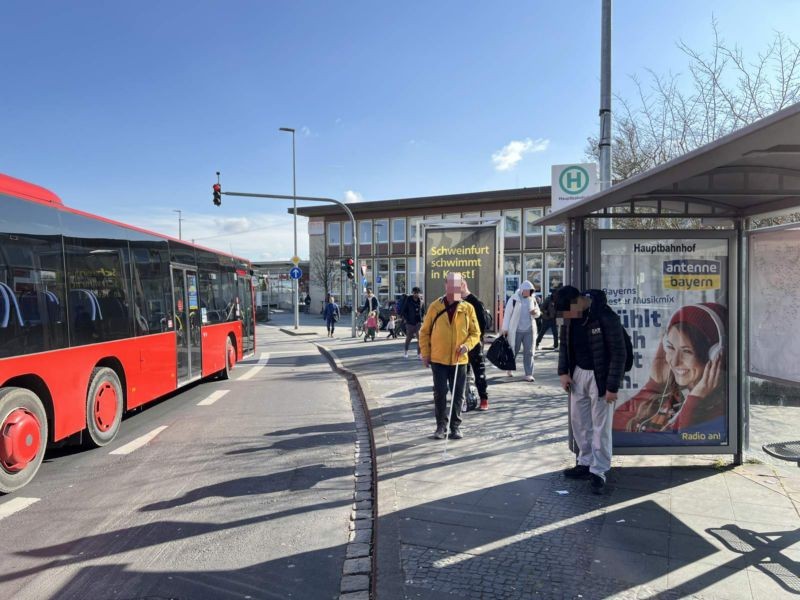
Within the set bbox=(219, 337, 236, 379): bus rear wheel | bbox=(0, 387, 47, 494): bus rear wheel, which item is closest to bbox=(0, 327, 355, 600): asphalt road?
bbox=(0, 387, 47, 494): bus rear wheel

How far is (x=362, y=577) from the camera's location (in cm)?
347

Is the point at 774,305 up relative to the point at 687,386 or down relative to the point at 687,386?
up

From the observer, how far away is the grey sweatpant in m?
4.56

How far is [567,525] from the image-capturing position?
396cm

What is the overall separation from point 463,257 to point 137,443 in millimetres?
8159

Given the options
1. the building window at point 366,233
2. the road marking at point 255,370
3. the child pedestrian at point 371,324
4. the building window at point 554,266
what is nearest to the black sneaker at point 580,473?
the road marking at point 255,370

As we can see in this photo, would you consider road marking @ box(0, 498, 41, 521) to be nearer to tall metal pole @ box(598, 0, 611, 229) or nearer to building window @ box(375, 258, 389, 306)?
tall metal pole @ box(598, 0, 611, 229)

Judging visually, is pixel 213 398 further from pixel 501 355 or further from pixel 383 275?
pixel 383 275

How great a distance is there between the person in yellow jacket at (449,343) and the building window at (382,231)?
39.8 m

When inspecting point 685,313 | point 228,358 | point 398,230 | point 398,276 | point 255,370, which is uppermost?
point 398,230

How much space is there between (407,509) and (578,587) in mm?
1478

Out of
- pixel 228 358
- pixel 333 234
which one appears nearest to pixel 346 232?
pixel 333 234

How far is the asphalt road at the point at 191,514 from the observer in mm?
3457

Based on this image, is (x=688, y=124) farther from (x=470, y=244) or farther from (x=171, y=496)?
(x=171, y=496)
